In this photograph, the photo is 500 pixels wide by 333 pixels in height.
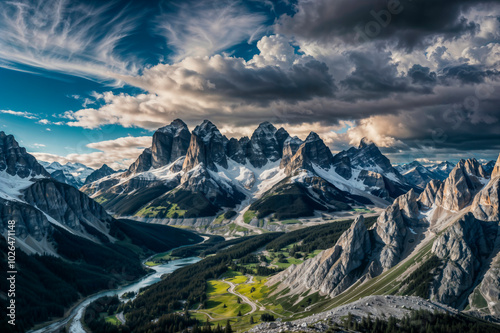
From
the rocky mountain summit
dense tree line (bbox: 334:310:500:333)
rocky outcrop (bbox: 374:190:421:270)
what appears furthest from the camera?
rocky outcrop (bbox: 374:190:421:270)

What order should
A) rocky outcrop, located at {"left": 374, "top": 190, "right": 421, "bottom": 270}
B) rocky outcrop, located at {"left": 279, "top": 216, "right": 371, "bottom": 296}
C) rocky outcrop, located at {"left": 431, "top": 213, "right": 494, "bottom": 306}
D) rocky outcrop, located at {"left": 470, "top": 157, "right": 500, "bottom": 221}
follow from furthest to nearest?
1. rocky outcrop, located at {"left": 374, "top": 190, "right": 421, "bottom": 270}
2. rocky outcrop, located at {"left": 470, "top": 157, "right": 500, "bottom": 221}
3. rocky outcrop, located at {"left": 279, "top": 216, "right": 371, "bottom": 296}
4. rocky outcrop, located at {"left": 431, "top": 213, "right": 494, "bottom": 306}

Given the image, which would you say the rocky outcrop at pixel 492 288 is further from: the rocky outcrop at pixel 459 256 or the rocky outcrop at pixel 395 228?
the rocky outcrop at pixel 395 228

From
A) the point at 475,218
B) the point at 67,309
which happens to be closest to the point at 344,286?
the point at 475,218

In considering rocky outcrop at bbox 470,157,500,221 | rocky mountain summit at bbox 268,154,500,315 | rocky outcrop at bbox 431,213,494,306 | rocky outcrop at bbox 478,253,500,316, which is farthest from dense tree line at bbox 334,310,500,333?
rocky outcrop at bbox 470,157,500,221

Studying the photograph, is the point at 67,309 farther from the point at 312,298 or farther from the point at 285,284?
the point at 312,298

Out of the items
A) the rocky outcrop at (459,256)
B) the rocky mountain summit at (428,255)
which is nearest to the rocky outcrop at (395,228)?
the rocky mountain summit at (428,255)

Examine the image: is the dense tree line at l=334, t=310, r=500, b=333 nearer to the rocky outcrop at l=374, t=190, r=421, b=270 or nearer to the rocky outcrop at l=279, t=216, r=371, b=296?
the rocky outcrop at l=279, t=216, r=371, b=296

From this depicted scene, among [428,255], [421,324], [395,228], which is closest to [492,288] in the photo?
[428,255]
